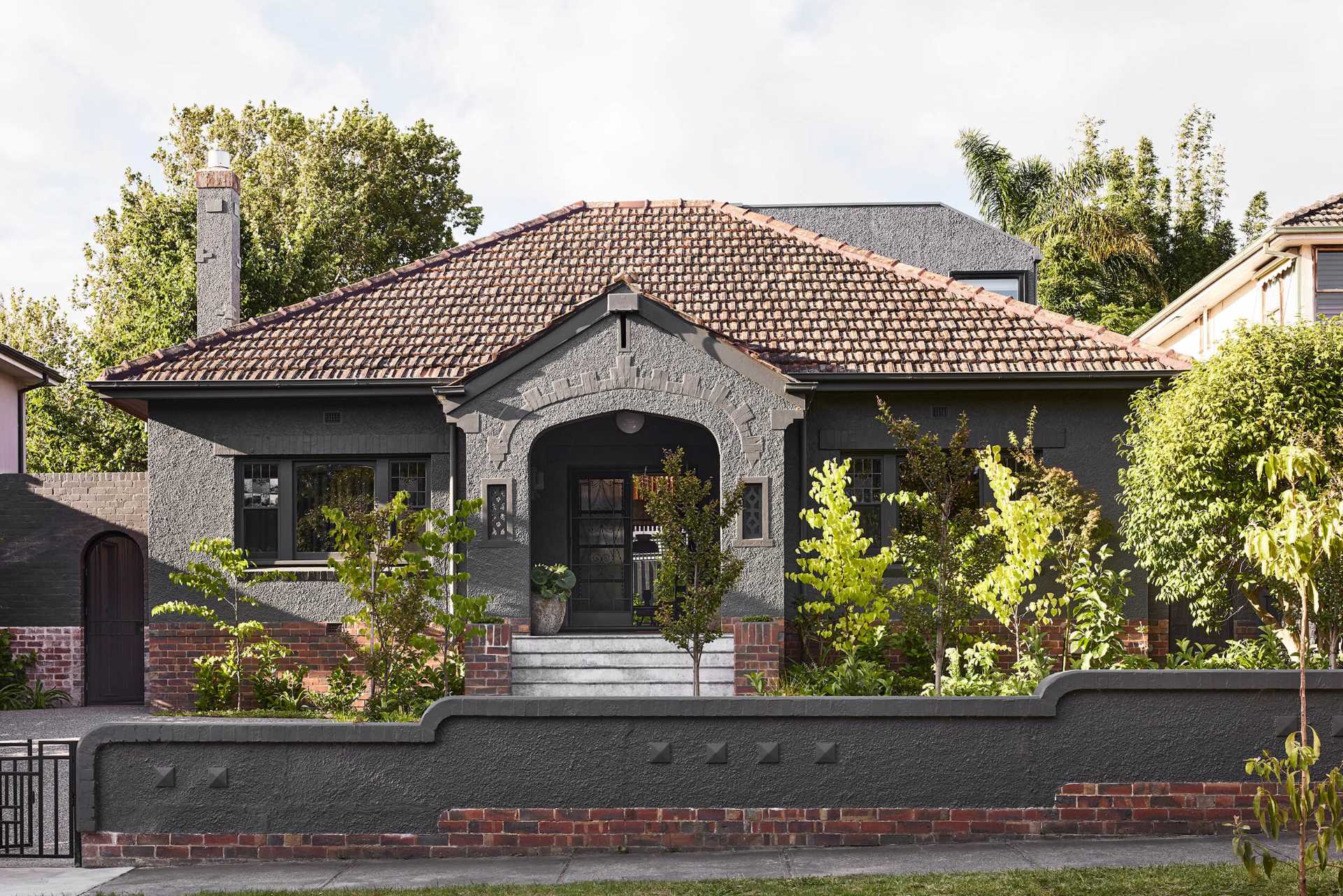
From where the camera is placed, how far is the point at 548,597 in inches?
571

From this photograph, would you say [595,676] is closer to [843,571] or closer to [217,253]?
[843,571]

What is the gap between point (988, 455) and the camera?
1310 cm

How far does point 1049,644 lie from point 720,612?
4.44 meters

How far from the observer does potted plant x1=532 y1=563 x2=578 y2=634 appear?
14500 mm

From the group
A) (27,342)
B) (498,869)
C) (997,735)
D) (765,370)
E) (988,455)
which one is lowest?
(498,869)

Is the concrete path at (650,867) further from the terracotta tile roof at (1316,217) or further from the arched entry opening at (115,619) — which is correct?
the terracotta tile roof at (1316,217)

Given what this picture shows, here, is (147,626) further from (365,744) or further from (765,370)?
(765,370)

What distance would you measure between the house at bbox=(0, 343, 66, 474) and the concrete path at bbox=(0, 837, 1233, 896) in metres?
16.4

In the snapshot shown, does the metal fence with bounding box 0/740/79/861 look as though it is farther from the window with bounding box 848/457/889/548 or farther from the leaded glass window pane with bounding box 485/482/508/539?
the window with bounding box 848/457/889/548

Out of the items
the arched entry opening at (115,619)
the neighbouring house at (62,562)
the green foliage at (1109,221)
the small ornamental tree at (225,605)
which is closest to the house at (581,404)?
the small ornamental tree at (225,605)

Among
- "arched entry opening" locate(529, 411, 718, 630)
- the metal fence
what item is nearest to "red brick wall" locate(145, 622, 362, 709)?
"arched entry opening" locate(529, 411, 718, 630)

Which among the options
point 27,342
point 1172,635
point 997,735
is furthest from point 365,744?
point 27,342

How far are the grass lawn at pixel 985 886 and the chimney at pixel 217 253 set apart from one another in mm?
11607

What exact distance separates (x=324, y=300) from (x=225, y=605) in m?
4.59
